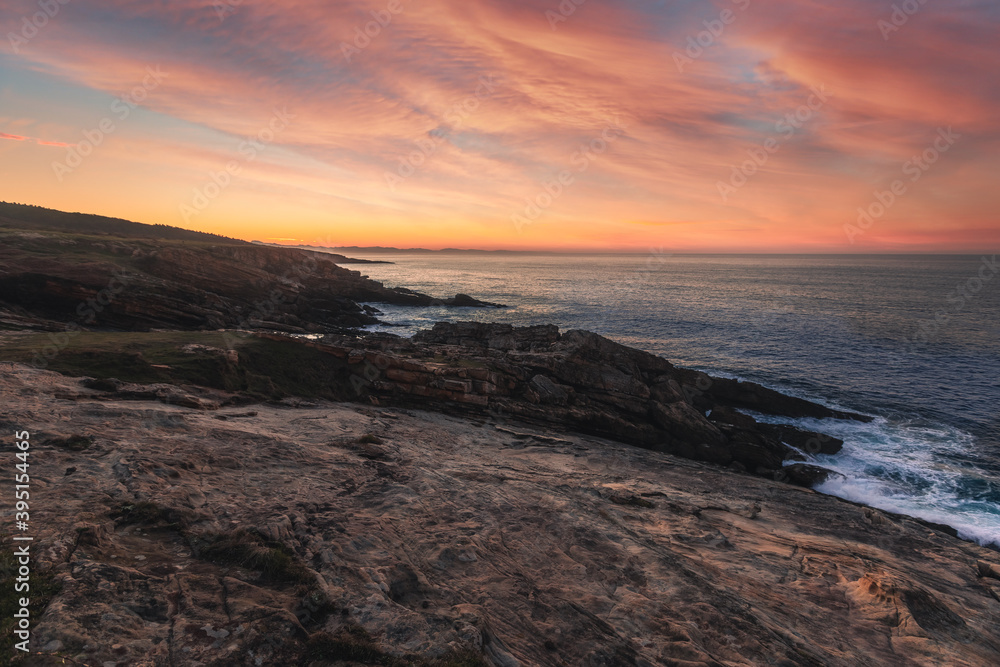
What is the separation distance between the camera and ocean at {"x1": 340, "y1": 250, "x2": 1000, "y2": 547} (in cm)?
2677

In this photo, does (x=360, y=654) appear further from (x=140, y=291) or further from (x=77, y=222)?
(x=77, y=222)

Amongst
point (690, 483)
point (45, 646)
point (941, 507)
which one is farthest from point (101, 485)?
point (941, 507)

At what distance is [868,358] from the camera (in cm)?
5316

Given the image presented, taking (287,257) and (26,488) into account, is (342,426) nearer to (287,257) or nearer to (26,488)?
(26,488)

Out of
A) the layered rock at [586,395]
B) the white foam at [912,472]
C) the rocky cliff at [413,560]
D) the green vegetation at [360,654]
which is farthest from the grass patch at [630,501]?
the white foam at [912,472]

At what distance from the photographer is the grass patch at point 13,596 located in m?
6.30

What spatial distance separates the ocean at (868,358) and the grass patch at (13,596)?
34.4m

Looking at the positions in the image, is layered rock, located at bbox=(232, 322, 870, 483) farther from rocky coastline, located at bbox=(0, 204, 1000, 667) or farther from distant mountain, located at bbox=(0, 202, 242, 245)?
distant mountain, located at bbox=(0, 202, 242, 245)

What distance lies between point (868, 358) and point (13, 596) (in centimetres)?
7099

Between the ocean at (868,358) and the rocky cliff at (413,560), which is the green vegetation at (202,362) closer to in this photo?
the rocky cliff at (413,560)

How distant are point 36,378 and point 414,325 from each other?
52020mm

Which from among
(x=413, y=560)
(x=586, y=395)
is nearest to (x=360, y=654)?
(x=413, y=560)

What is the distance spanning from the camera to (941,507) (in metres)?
24.0

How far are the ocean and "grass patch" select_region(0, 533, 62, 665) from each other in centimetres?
3441
